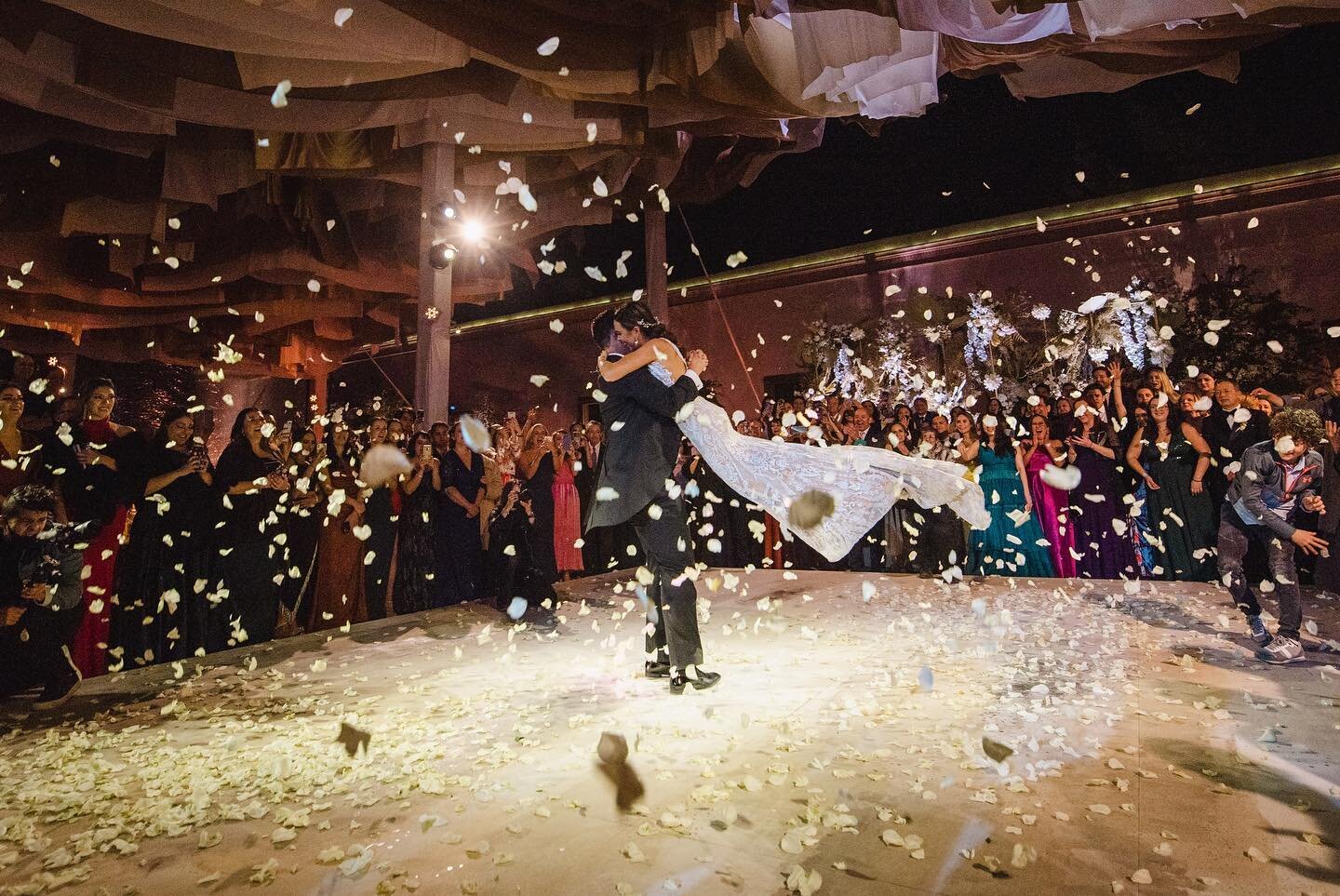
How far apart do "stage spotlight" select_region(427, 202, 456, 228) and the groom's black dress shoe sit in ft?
24.0

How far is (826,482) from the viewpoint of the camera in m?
4.81

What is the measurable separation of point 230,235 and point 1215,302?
661 inches

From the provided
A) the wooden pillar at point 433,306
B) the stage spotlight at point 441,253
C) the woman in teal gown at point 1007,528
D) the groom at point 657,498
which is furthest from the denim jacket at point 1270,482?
the stage spotlight at point 441,253

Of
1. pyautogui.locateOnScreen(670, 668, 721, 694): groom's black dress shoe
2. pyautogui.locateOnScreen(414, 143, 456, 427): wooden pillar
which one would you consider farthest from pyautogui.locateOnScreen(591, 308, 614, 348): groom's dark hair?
pyautogui.locateOnScreen(414, 143, 456, 427): wooden pillar

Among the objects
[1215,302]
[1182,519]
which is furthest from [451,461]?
[1215,302]

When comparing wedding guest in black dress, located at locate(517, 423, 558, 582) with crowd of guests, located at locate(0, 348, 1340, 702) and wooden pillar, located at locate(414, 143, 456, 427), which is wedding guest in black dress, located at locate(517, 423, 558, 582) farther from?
wooden pillar, located at locate(414, 143, 456, 427)

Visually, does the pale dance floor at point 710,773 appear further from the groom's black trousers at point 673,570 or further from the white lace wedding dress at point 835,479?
the white lace wedding dress at point 835,479

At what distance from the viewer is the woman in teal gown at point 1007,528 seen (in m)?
7.67

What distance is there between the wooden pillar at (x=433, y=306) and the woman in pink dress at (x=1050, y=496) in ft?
22.7

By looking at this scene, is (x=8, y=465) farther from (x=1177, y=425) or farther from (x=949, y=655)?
(x=1177, y=425)

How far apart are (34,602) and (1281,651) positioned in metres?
7.02

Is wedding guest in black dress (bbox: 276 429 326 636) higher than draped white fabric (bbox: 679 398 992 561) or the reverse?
the reverse

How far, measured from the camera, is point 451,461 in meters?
7.36

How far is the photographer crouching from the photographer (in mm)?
3859
